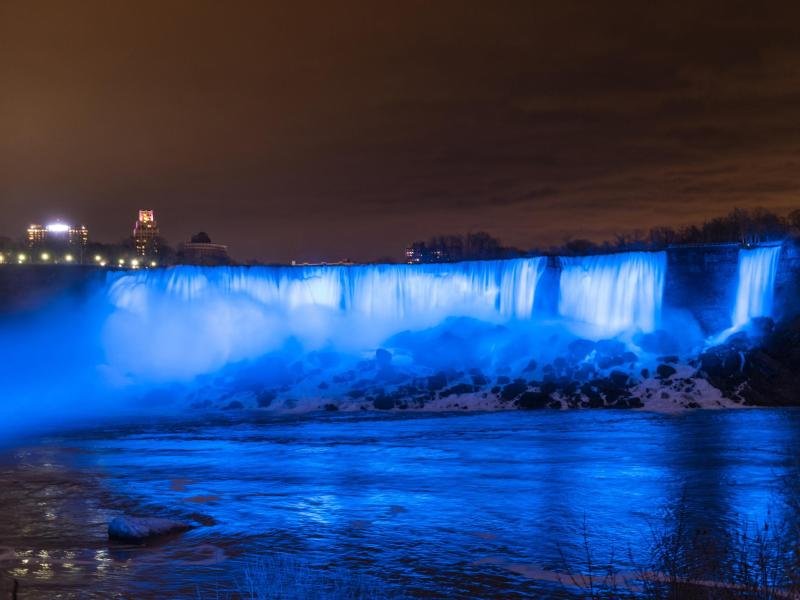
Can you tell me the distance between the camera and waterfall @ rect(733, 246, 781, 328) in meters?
34.8

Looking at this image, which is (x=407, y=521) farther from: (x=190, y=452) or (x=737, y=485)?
(x=190, y=452)

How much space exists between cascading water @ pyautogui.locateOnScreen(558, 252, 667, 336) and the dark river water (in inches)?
504

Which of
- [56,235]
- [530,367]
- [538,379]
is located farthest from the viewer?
[56,235]

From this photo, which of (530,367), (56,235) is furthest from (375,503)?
(56,235)

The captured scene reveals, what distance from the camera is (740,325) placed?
3525 centimetres

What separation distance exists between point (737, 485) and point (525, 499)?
3.53 m

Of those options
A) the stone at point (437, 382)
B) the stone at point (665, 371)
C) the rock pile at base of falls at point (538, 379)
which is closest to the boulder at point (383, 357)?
the rock pile at base of falls at point (538, 379)

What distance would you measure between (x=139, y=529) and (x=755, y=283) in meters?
29.3

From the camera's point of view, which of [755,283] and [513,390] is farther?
[755,283]

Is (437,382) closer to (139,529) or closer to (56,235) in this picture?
(139,529)

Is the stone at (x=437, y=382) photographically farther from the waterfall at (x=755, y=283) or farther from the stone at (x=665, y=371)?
the waterfall at (x=755, y=283)

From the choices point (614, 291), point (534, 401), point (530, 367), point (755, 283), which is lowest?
point (534, 401)

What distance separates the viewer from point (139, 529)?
1152cm

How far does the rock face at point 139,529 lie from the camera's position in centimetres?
1142
